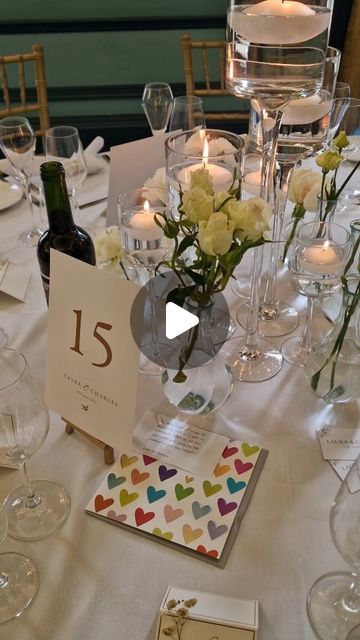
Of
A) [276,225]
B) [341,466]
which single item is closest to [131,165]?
[276,225]

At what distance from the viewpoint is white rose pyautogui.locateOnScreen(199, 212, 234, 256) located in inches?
21.8

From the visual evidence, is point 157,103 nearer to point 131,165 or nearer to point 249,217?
point 131,165

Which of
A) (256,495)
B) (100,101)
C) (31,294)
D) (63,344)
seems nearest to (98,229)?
(31,294)

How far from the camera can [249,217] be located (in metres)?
0.57

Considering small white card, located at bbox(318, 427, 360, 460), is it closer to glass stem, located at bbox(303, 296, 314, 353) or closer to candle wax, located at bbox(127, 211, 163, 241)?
glass stem, located at bbox(303, 296, 314, 353)

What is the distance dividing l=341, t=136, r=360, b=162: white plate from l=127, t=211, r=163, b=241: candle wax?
75 centimetres

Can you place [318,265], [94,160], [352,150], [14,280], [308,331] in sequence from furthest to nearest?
1. [94,160]
2. [352,150]
3. [14,280]
4. [308,331]
5. [318,265]

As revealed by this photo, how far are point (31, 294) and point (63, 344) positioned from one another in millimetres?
398

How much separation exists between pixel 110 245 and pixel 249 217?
279 mm

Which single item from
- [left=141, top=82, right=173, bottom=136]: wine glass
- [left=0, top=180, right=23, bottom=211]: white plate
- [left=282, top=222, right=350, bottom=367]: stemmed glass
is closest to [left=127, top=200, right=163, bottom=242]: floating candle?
[left=282, top=222, right=350, bottom=367]: stemmed glass

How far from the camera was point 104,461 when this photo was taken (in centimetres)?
70

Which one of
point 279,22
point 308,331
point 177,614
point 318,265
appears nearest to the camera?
point 177,614

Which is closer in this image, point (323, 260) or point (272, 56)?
point (272, 56)

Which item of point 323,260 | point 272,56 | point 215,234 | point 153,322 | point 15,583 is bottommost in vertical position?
point 15,583
